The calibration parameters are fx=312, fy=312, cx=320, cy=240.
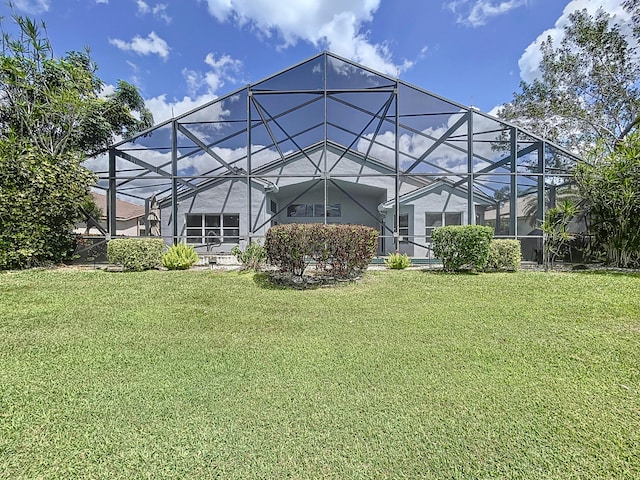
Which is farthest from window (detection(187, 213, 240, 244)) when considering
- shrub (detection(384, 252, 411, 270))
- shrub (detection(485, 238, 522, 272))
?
shrub (detection(485, 238, 522, 272))

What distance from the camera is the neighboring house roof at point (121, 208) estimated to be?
12940 millimetres

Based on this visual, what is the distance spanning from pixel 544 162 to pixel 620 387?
10.7 meters

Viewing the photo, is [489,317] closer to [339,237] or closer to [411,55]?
[339,237]

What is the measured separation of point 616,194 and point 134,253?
14.8 metres

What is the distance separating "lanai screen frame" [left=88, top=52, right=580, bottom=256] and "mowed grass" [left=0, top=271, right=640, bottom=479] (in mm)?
6766

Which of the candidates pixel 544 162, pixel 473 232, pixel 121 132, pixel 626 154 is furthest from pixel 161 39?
pixel 626 154

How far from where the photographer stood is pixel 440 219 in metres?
14.8

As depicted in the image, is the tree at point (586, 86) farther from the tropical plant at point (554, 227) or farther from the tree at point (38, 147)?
the tree at point (38, 147)

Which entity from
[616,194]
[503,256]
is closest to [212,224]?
[503,256]

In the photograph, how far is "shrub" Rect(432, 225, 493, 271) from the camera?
27.6 ft

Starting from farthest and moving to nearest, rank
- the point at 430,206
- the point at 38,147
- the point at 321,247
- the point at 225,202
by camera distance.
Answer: the point at 225,202 < the point at 430,206 < the point at 38,147 < the point at 321,247

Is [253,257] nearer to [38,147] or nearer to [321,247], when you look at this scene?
[321,247]

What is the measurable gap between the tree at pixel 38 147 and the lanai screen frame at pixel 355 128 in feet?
4.88

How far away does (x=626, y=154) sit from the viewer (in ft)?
30.7
